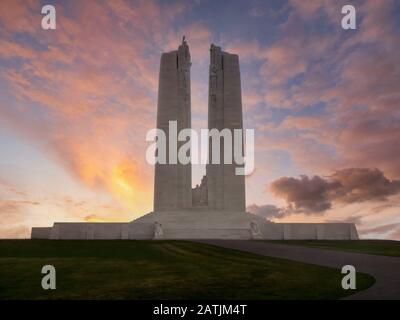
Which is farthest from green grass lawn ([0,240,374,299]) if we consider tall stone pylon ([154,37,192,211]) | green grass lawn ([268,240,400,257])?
tall stone pylon ([154,37,192,211])

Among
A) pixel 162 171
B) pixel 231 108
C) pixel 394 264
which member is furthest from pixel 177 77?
pixel 394 264

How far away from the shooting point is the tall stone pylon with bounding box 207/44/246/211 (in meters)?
50.0

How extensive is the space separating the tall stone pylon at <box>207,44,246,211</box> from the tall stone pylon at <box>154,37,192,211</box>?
2930 mm

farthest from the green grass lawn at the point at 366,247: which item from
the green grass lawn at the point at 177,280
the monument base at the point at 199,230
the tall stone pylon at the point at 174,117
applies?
the tall stone pylon at the point at 174,117

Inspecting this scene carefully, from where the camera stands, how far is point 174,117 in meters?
50.6

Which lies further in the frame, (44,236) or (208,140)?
(208,140)

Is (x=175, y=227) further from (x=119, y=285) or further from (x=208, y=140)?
(x=119, y=285)

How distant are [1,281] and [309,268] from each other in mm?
9181

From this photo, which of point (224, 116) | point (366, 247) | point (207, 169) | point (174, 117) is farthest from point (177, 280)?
point (224, 116)

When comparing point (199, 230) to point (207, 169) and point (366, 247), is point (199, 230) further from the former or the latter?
point (366, 247)

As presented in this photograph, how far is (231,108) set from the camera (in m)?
51.3

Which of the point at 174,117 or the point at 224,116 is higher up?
the point at 224,116

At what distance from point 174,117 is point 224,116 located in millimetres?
6303

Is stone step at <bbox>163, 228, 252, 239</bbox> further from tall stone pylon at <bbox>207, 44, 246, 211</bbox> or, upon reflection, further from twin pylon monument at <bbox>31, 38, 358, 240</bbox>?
tall stone pylon at <bbox>207, 44, 246, 211</bbox>
